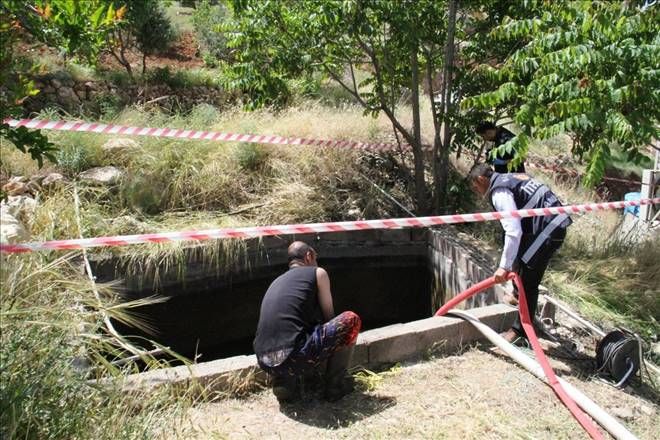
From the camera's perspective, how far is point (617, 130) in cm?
405

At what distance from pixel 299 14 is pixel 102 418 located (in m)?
5.17

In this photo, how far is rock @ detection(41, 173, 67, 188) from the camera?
21.1 feet

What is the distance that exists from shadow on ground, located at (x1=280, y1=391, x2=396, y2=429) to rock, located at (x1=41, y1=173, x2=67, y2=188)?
4120 millimetres

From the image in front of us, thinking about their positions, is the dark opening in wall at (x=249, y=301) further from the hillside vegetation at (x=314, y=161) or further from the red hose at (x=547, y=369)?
the red hose at (x=547, y=369)

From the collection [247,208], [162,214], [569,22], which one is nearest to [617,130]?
[569,22]

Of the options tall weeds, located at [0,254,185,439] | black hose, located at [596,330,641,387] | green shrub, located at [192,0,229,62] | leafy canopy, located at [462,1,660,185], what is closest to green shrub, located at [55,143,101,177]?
tall weeds, located at [0,254,185,439]

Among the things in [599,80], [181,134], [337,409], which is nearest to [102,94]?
[181,134]

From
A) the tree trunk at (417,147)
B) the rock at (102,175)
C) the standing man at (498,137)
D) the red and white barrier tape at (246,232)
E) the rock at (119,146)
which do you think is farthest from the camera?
the tree trunk at (417,147)

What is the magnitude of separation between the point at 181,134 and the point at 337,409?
162 inches

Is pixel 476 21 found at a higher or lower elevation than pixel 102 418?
higher

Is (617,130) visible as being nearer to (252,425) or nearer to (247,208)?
(252,425)

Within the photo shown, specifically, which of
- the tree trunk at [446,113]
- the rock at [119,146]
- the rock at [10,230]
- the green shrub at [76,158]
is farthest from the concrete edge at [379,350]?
the rock at [119,146]

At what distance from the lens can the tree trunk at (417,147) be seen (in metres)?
7.37

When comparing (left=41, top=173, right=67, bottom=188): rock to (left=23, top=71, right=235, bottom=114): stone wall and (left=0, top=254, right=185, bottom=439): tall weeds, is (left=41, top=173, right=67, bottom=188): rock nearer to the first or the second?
(left=0, top=254, right=185, bottom=439): tall weeds
